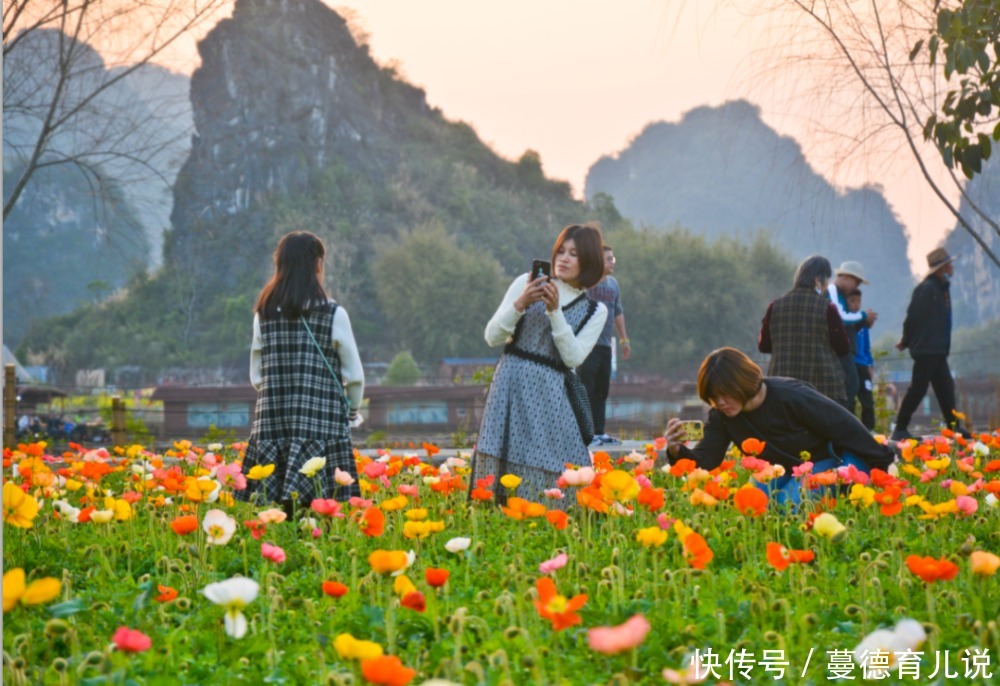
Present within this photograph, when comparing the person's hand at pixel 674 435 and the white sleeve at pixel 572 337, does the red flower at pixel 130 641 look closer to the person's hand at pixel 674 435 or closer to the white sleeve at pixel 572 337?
the white sleeve at pixel 572 337

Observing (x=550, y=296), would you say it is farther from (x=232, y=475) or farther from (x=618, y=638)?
(x=618, y=638)

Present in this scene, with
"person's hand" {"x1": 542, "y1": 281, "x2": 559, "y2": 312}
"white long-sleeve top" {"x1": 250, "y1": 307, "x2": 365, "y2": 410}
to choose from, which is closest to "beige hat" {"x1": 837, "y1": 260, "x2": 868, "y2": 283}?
"person's hand" {"x1": 542, "y1": 281, "x2": 559, "y2": 312}

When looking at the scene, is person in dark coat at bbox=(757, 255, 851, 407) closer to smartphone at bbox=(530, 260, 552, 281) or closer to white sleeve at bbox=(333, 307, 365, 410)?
smartphone at bbox=(530, 260, 552, 281)

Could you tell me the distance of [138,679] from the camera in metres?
2.19

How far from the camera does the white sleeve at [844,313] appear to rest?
782cm

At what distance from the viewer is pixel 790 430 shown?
474 cm

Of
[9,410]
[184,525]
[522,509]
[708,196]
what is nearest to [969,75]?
[522,509]

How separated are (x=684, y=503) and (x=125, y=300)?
73.7 metres

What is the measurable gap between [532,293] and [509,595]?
2.10 m

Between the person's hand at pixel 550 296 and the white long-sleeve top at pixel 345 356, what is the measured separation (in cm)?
77

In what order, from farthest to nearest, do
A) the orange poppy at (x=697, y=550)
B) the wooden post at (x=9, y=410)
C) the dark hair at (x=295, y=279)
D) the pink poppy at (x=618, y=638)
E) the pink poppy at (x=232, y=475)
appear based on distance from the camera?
the wooden post at (x=9, y=410) < the dark hair at (x=295, y=279) < the pink poppy at (x=232, y=475) < the orange poppy at (x=697, y=550) < the pink poppy at (x=618, y=638)

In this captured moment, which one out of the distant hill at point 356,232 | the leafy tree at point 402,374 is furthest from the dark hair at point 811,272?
the distant hill at point 356,232

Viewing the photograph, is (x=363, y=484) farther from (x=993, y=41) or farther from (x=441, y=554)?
(x=993, y=41)

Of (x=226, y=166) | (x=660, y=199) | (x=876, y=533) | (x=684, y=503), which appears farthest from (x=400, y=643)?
(x=660, y=199)
